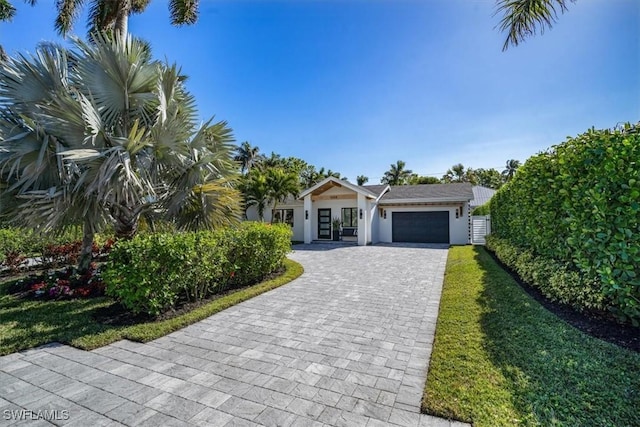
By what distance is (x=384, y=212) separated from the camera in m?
19.1

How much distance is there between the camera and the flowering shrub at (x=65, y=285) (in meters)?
6.26

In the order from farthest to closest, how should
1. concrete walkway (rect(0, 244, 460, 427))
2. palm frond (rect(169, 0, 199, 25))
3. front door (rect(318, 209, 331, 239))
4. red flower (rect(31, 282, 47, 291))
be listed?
front door (rect(318, 209, 331, 239)), palm frond (rect(169, 0, 199, 25)), red flower (rect(31, 282, 47, 291)), concrete walkway (rect(0, 244, 460, 427))

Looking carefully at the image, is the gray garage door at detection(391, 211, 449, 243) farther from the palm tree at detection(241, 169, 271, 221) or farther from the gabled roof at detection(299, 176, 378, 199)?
the palm tree at detection(241, 169, 271, 221)

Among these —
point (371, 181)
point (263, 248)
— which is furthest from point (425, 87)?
point (371, 181)

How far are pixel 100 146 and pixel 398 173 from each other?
4058cm

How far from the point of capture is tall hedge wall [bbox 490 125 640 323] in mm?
3418

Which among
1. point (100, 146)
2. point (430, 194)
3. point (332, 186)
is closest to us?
point (100, 146)

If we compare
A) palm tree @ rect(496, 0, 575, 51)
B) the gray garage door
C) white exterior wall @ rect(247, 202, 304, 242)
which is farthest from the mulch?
white exterior wall @ rect(247, 202, 304, 242)

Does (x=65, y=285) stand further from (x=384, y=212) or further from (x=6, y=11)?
(x=384, y=212)

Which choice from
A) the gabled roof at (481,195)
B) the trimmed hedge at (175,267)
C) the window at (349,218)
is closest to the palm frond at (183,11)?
the trimmed hedge at (175,267)

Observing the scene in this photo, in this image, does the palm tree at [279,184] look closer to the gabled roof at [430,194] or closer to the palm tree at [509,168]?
the gabled roof at [430,194]

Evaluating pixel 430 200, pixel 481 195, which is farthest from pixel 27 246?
pixel 481 195

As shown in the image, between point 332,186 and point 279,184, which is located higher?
point 279,184

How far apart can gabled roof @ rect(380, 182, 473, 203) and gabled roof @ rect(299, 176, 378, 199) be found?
1532 mm
